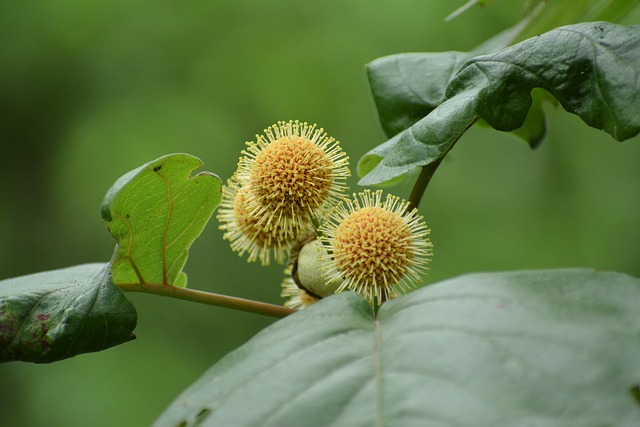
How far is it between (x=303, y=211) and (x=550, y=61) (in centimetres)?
65

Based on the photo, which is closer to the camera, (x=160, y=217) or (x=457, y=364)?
(x=457, y=364)

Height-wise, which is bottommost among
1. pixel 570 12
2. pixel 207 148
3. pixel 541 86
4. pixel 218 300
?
pixel 207 148

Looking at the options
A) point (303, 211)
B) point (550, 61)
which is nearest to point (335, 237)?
point (303, 211)

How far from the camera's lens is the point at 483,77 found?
4.53 feet

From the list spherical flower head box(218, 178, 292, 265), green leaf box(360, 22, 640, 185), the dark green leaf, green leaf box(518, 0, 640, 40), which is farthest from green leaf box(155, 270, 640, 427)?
green leaf box(518, 0, 640, 40)

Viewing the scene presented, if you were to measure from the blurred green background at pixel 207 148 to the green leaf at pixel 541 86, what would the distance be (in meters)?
4.32

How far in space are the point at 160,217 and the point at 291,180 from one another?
0.31 m

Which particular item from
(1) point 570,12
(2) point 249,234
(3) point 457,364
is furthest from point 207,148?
(3) point 457,364

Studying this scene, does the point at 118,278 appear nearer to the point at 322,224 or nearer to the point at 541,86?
the point at 322,224

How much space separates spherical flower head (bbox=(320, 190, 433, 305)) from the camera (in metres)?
1.58

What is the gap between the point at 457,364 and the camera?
3.11 ft

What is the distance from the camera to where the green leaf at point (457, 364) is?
89 cm

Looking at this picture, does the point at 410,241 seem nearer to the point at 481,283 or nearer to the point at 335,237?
the point at 335,237

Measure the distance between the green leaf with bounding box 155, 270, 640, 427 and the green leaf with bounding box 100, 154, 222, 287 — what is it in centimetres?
46
